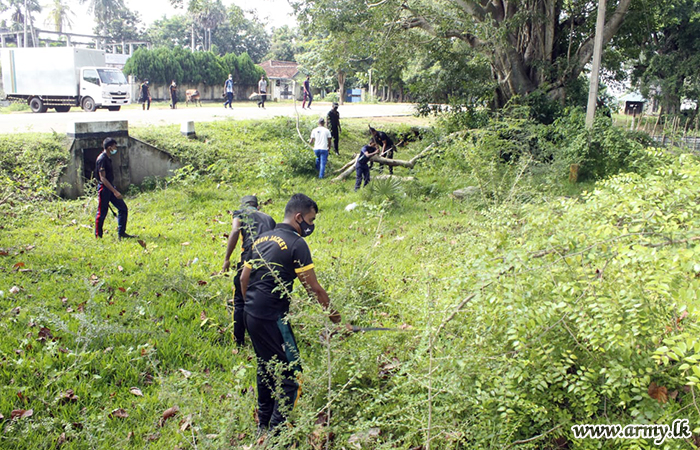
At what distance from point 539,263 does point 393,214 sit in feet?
23.7

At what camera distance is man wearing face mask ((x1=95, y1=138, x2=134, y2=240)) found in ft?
27.2

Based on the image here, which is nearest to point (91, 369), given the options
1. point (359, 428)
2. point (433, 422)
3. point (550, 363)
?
point (359, 428)

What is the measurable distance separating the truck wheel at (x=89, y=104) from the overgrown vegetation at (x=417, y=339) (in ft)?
63.0

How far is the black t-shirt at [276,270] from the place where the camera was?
393 centimetres

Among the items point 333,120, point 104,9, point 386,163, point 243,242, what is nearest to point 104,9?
point 104,9

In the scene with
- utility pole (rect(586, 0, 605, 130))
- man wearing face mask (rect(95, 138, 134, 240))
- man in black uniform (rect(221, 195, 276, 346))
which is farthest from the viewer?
utility pole (rect(586, 0, 605, 130))

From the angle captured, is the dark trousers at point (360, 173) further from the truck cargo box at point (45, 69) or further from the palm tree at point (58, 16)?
the palm tree at point (58, 16)

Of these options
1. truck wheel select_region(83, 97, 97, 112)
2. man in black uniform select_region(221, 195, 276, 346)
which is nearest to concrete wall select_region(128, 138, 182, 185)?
man in black uniform select_region(221, 195, 276, 346)

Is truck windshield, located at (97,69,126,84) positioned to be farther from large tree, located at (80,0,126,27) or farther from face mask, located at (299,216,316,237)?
large tree, located at (80,0,126,27)

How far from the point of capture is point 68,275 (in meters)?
6.98

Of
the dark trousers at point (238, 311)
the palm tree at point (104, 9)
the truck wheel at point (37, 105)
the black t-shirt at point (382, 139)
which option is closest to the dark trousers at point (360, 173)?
the black t-shirt at point (382, 139)

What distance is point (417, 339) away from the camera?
14.6 ft

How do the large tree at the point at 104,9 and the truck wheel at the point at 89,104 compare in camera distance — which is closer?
the truck wheel at the point at 89,104

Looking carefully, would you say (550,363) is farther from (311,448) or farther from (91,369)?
(91,369)
